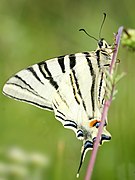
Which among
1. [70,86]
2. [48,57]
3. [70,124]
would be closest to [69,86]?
[70,86]

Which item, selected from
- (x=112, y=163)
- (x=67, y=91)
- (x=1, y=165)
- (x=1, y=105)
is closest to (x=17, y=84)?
(x=67, y=91)

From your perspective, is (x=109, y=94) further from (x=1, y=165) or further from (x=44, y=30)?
(x=44, y=30)

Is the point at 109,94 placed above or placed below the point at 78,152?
below

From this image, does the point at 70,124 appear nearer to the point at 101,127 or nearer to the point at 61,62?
the point at 61,62

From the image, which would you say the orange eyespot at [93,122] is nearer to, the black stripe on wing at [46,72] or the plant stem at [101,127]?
the black stripe on wing at [46,72]

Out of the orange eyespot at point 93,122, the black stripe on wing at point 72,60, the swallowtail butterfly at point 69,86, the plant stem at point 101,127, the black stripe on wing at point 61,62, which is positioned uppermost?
the black stripe on wing at point 72,60

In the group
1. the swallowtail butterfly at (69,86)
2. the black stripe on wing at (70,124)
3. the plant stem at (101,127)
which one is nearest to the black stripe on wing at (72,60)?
the swallowtail butterfly at (69,86)
